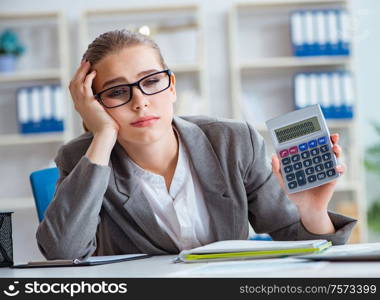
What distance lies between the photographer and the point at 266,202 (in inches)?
68.8

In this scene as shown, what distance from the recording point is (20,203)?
4.64 meters

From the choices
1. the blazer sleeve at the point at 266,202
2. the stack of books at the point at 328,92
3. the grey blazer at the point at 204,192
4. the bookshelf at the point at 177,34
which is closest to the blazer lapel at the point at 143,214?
the grey blazer at the point at 204,192

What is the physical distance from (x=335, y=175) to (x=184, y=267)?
1.55ft

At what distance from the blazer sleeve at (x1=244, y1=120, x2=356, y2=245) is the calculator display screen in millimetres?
212

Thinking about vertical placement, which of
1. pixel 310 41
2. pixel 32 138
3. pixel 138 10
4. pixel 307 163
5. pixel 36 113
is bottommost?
pixel 32 138

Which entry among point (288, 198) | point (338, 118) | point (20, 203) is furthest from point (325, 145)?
point (20, 203)

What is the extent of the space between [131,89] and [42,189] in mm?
514

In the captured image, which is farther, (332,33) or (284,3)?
(284,3)

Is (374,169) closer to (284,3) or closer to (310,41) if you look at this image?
(310,41)

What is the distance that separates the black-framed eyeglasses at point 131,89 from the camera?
1.67m

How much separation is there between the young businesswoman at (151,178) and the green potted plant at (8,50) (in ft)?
10.0

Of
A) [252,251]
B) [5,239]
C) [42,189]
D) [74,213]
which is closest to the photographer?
[252,251]

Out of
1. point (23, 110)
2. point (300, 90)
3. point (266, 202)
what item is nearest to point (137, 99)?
point (266, 202)

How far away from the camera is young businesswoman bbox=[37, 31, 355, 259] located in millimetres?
1595
